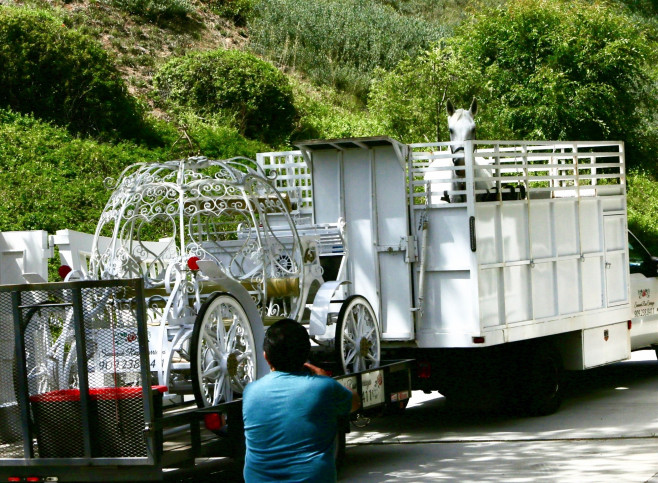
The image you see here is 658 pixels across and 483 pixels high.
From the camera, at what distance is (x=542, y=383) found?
11.1 meters

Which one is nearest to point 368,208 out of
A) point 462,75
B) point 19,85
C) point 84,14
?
point 19,85

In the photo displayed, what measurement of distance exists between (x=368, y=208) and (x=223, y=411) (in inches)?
139

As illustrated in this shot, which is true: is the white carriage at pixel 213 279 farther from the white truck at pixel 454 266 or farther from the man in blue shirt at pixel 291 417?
the man in blue shirt at pixel 291 417

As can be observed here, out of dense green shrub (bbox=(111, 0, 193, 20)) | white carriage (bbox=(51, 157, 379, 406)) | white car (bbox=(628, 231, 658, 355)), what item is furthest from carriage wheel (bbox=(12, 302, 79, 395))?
dense green shrub (bbox=(111, 0, 193, 20))

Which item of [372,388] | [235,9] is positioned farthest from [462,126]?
[235,9]

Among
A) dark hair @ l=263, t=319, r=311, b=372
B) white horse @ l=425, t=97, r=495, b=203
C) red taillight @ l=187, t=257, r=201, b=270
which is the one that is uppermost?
white horse @ l=425, t=97, r=495, b=203

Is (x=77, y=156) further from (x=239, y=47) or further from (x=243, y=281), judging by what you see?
(x=239, y=47)

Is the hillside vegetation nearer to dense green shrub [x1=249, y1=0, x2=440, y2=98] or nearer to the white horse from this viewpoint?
dense green shrub [x1=249, y1=0, x2=440, y2=98]

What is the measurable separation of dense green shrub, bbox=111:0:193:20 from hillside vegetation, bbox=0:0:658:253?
4 cm

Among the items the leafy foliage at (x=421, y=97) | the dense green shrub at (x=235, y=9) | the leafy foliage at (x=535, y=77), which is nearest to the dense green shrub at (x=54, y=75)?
the leafy foliage at (x=421, y=97)

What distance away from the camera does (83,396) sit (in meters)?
6.75

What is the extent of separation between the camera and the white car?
13.2 metres

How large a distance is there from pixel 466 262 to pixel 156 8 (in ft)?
66.5

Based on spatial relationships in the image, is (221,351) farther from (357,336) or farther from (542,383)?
A: (542,383)
